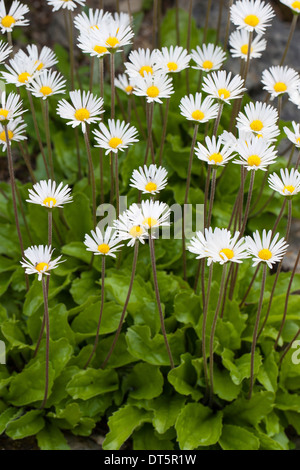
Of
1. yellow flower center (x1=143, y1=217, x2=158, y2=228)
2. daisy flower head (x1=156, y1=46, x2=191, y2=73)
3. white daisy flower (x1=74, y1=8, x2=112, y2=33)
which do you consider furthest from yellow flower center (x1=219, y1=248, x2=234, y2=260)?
white daisy flower (x1=74, y1=8, x2=112, y2=33)

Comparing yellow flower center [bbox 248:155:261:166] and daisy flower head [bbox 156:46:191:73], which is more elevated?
daisy flower head [bbox 156:46:191:73]

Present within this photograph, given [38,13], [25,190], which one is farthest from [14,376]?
[38,13]

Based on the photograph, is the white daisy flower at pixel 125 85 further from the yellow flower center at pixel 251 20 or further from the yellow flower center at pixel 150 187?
the yellow flower center at pixel 150 187

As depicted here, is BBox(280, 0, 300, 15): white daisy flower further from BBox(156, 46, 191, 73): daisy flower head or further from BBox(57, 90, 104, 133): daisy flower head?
BBox(57, 90, 104, 133): daisy flower head

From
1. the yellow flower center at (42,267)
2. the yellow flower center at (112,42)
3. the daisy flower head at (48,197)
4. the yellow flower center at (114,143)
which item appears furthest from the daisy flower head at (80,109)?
the yellow flower center at (42,267)

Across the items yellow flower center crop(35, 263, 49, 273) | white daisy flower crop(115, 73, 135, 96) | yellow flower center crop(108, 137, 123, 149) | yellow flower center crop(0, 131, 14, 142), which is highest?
white daisy flower crop(115, 73, 135, 96)

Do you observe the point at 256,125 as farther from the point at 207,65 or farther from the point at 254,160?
the point at 207,65
